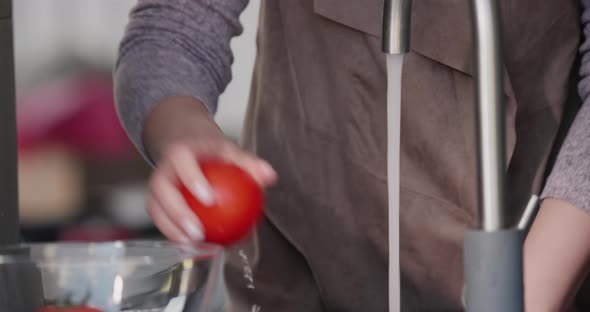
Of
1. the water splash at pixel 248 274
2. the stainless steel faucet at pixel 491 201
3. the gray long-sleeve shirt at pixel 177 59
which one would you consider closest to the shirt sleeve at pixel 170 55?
the gray long-sleeve shirt at pixel 177 59

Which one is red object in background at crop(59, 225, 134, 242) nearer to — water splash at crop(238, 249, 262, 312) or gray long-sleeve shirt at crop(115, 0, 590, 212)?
water splash at crop(238, 249, 262, 312)

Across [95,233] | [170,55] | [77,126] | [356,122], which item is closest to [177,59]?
[170,55]

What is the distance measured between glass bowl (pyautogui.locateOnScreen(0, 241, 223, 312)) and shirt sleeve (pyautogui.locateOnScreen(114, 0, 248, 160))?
0.31 metres

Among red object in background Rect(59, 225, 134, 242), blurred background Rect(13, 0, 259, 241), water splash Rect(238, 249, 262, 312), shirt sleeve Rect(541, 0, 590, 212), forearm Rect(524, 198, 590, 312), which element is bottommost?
red object in background Rect(59, 225, 134, 242)

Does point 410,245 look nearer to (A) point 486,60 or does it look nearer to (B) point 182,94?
(B) point 182,94

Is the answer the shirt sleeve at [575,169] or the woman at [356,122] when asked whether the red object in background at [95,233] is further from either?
the shirt sleeve at [575,169]

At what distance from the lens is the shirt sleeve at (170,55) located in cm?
96

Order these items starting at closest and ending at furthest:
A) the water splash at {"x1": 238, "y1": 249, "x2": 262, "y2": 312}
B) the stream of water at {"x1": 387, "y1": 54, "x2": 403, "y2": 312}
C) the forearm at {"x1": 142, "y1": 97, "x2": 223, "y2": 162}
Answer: the stream of water at {"x1": 387, "y1": 54, "x2": 403, "y2": 312} → the forearm at {"x1": 142, "y1": 97, "x2": 223, "y2": 162} → the water splash at {"x1": 238, "y1": 249, "x2": 262, "y2": 312}

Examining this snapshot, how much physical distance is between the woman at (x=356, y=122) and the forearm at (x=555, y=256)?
160 mm

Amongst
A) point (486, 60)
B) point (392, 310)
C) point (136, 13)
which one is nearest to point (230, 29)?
point (136, 13)

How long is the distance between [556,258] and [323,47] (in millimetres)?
334

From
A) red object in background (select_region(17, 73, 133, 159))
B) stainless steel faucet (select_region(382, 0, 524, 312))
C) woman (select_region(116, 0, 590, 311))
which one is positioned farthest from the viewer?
red object in background (select_region(17, 73, 133, 159))

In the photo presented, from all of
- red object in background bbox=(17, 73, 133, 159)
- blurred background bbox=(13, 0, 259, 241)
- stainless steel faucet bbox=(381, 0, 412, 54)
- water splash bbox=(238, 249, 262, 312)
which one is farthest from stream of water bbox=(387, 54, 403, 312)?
red object in background bbox=(17, 73, 133, 159)

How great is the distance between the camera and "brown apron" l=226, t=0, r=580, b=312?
3.53 feet
